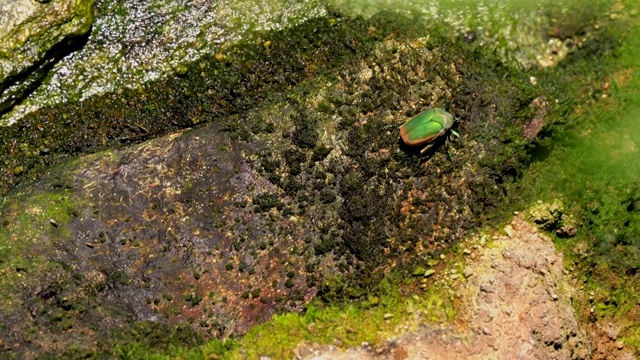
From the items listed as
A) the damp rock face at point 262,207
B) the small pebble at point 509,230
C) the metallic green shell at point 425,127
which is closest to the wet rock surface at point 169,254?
the damp rock face at point 262,207

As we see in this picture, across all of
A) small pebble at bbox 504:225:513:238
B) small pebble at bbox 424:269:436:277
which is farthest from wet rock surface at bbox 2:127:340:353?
small pebble at bbox 504:225:513:238

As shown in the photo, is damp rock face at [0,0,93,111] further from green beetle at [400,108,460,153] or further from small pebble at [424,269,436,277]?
small pebble at [424,269,436,277]

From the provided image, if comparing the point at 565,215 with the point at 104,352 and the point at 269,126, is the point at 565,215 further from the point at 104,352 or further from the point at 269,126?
the point at 104,352

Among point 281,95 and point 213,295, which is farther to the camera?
point 281,95

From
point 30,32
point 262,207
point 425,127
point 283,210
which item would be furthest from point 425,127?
point 30,32

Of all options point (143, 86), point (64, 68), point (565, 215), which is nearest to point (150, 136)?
point (143, 86)

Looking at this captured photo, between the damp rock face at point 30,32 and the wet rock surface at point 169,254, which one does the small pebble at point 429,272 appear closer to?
the wet rock surface at point 169,254

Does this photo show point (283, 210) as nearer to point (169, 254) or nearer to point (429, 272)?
point (169, 254)
